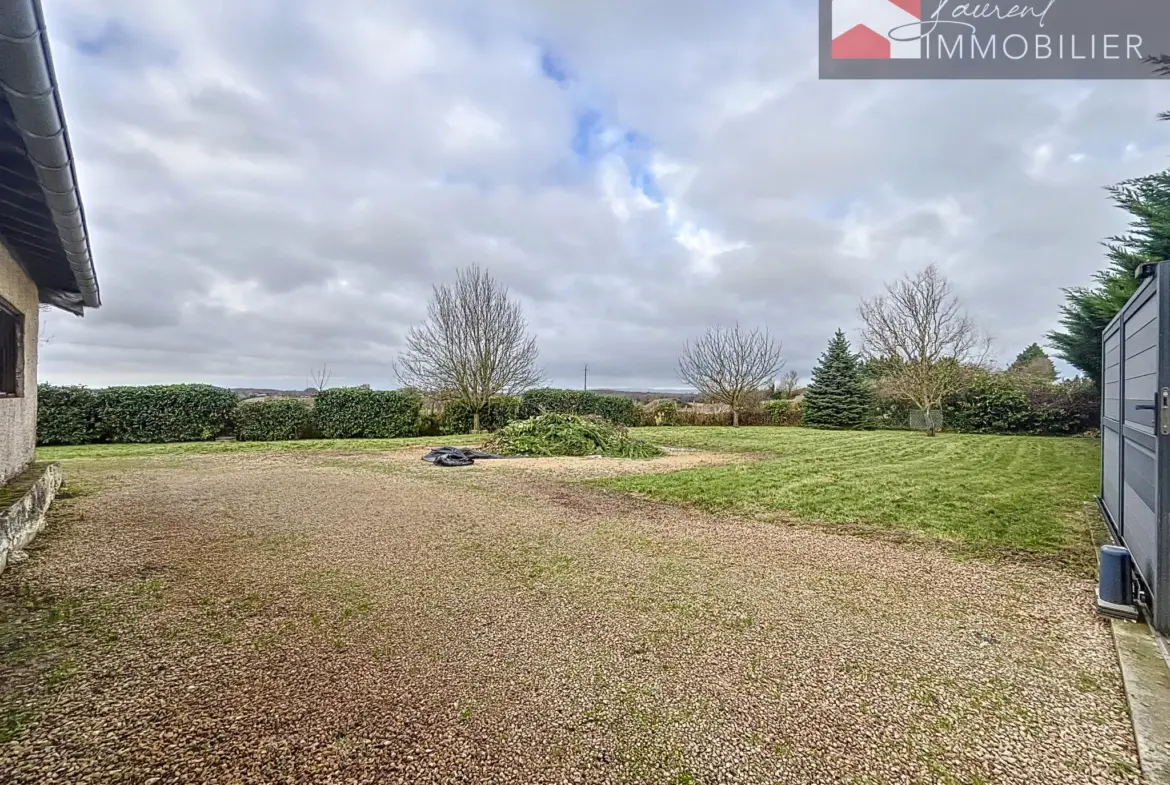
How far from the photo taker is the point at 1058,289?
48.3 ft

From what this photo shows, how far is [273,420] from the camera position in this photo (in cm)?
1496

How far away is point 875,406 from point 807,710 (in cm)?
2565

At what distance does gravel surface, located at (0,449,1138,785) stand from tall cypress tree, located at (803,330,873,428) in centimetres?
2183

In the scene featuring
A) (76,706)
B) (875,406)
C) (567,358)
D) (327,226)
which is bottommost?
(76,706)

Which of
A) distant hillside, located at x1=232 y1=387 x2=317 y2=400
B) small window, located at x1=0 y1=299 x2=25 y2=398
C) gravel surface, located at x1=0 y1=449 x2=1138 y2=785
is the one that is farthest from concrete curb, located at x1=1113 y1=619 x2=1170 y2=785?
distant hillside, located at x1=232 y1=387 x2=317 y2=400

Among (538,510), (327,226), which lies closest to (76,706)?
(538,510)

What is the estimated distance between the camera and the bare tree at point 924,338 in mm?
20078

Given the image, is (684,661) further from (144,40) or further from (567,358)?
(567,358)

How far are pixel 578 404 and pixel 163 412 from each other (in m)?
12.5

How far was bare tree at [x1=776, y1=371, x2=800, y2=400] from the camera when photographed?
1178 inches

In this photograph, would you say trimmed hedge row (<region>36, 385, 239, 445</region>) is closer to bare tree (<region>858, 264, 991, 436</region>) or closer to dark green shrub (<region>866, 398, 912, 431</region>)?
bare tree (<region>858, 264, 991, 436</region>)

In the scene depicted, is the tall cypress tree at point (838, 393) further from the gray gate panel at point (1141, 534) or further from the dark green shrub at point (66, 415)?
the dark green shrub at point (66, 415)

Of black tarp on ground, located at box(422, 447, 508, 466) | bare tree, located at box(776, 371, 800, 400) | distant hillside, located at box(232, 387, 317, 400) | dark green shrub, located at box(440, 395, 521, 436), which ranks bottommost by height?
black tarp on ground, located at box(422, 447, 508, 466)

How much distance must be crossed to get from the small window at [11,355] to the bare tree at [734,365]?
23854mm
